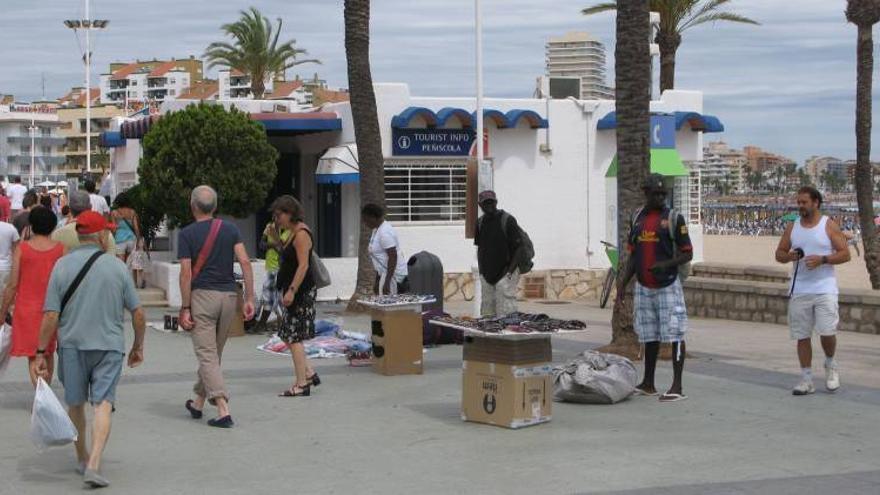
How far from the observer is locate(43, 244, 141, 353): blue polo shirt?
8188 mm

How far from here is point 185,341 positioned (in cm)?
1639

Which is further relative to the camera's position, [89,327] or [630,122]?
[630,122]

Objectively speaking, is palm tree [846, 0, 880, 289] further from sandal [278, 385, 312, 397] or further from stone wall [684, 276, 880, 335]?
sandal [278, 385, 312, 397]

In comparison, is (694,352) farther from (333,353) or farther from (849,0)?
(849,0)

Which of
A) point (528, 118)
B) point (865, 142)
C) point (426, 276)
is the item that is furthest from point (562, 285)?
point (426, 276)

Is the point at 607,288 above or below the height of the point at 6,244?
below

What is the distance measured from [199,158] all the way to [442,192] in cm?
460

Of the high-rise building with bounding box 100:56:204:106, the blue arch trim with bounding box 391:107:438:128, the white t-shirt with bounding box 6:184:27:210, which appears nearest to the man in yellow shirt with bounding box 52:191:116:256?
the blue arch trim with bounding box 391:107:438:128

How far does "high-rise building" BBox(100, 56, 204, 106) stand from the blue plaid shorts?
466ft

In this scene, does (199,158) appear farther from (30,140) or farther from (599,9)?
(30,140)

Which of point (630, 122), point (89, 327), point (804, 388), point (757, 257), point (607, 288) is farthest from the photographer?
point (757, 257)

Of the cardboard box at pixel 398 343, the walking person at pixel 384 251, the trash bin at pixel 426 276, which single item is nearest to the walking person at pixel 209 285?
Answer: the cardboard box at pixel 398 343

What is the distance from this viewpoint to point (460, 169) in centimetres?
2462

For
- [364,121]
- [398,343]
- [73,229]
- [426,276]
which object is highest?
[364,121]
